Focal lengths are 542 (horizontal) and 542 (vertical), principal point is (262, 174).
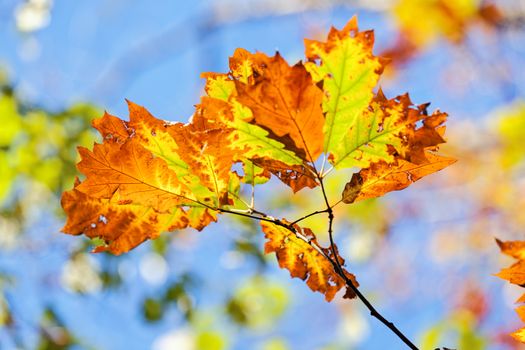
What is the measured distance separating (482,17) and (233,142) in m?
5.26

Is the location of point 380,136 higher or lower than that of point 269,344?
lower

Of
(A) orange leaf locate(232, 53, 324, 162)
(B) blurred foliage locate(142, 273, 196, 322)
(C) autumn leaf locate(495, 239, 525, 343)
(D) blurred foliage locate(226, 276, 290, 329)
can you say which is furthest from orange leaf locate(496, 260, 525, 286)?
(D) blurred foliage locate(226, 276, 290, 329)

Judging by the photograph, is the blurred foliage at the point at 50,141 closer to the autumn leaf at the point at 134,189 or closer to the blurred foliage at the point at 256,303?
the blurred foliage at the point at 256,303

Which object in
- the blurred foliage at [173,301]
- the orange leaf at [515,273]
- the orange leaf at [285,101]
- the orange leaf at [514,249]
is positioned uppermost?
the blurred foliage at [173,301]

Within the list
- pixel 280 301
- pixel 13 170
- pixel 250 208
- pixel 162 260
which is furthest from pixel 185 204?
pixel 280 301

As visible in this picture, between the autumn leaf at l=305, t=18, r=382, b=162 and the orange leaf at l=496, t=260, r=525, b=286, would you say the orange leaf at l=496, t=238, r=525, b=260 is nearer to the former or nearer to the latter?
the orange leaf at l=496, t=260, r=525, b=286

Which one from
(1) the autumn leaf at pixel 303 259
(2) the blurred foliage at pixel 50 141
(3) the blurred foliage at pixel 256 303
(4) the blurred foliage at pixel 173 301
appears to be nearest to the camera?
(1) the autumn leaf at pixel 303 259

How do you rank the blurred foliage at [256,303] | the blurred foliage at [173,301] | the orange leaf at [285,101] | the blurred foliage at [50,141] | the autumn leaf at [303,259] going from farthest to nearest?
1. the blurred foliage at [256,303]
2. the blurred foliage at [173,301]
3. the blurred foliage at [50,141]
4. the autumn leaf at [303,259]
5. the orange leaf at [285,101]

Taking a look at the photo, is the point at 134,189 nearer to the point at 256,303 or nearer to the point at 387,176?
the point at 387,176

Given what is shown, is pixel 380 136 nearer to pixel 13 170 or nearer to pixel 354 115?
pixel 354 115

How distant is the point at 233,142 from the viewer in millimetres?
558

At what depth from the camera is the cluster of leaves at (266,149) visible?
522 mm

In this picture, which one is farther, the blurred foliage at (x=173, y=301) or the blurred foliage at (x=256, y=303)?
the blurred foliage at (x=256, y=303)

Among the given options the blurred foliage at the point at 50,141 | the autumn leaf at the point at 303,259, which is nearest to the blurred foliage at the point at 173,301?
the blurred foliage at the point at 50,141
